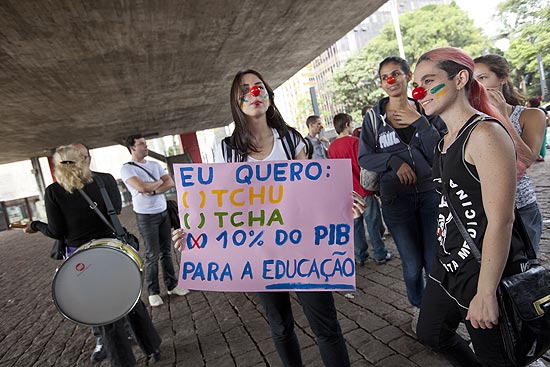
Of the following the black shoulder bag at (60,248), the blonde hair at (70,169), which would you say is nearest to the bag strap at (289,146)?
the blonde hair at (70,169)

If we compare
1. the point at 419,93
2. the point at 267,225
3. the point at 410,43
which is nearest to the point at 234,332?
the point at 267,225

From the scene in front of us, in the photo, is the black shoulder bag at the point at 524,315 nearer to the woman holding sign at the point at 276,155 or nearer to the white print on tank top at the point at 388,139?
the woman holding sign at the point at 276,155

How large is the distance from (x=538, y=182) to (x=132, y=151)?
7592mm

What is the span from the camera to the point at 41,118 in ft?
47.4

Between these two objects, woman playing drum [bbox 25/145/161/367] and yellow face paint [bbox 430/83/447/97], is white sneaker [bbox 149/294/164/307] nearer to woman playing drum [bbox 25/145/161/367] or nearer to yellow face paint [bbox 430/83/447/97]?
woman playing drum [bbox 25/145/161/367]

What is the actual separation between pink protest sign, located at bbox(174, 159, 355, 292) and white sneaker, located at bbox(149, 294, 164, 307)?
2.72 metres

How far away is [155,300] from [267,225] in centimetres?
310

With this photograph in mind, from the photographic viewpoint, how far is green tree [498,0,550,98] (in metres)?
26.1

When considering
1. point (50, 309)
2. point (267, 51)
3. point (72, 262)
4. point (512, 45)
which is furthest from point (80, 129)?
point (512, 45)

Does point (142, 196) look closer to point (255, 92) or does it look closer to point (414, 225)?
point (255, 92)

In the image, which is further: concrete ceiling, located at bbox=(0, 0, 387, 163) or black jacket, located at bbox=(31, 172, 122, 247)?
concrete ceiling, located at bbox=(0, 0, 387, 163)

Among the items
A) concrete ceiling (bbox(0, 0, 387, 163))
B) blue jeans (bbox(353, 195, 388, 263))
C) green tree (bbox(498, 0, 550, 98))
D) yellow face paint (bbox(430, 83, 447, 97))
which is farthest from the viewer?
green tree (bbox(498, 0, 550, 98))

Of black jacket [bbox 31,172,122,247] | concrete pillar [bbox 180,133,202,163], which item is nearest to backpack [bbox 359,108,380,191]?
black jacket [bbox 31,172,122,247]

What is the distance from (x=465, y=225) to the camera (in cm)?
153
